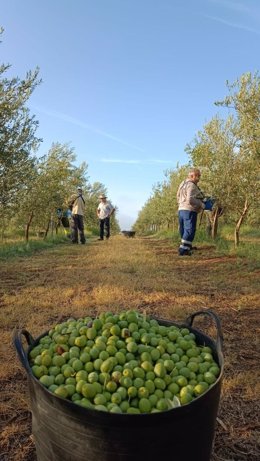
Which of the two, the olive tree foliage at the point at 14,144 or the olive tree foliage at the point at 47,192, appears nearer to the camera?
the olive tree foliage at the point at 14,144

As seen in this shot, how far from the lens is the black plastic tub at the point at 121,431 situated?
2.04 metres

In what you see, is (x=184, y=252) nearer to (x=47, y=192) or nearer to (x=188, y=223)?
(x=188, y=223)

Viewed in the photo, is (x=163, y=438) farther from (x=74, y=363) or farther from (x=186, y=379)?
(x=74, y=363)

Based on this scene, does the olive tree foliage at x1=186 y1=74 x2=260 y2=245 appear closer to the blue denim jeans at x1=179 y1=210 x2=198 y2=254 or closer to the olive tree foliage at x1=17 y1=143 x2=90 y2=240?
the blue denim jeans at x1=179 y1=210 x2=198 y2=254

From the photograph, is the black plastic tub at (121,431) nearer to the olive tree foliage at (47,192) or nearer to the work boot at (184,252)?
the work boot at (184,252)

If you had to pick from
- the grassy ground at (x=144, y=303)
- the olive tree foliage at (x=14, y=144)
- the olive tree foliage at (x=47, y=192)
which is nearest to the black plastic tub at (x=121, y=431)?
the grassy ground at (x=144, y=303)

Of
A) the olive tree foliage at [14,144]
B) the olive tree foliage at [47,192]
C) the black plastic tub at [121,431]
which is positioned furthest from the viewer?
the olive tree foliage at [47,192]

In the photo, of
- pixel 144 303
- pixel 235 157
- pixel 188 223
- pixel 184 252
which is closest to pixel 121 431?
pixel 144 303

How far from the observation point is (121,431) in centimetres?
204

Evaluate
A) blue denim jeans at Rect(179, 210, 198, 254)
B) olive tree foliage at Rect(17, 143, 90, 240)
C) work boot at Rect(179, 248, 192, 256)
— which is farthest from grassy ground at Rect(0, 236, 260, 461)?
olive tree foliage at Rect(17, 143, 90, 240)

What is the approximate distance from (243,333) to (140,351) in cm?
317

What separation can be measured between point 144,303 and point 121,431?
458 centimetres

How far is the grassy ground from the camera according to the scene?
327cm

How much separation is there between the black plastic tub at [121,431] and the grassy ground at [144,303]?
2.61 ft
